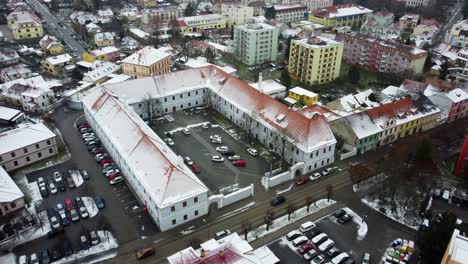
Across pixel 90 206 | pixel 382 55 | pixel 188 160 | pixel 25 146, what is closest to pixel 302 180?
pixel 188 160

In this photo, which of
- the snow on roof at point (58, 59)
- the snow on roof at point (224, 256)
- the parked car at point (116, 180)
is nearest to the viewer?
the snow on roof at point (224, 256)

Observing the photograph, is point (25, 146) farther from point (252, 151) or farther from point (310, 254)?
point (310, 254)

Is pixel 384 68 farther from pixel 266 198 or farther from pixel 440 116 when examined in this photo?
pixel 266 198

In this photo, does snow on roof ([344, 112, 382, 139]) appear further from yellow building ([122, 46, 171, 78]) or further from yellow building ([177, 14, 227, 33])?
yellow building ([177, 14, 227, 33])

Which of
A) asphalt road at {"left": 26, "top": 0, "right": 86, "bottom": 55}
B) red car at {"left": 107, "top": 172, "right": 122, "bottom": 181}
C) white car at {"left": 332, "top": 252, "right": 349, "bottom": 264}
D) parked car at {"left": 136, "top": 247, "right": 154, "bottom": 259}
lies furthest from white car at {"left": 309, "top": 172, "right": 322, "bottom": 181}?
asphalt road at {"left": 26, "top": 0, "right": 86, "bottom": 55}

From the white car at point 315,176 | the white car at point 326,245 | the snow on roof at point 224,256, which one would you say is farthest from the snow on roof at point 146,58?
the white car at point 326,245

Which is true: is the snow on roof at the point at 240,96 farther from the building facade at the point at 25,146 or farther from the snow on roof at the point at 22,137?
the building facade at the point at 25,146

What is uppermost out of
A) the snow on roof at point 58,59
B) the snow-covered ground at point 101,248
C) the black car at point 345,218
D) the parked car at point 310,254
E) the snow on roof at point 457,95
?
the snow on roof at point 457,95

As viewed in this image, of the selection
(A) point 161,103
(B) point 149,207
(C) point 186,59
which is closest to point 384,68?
(C) point 186,59
